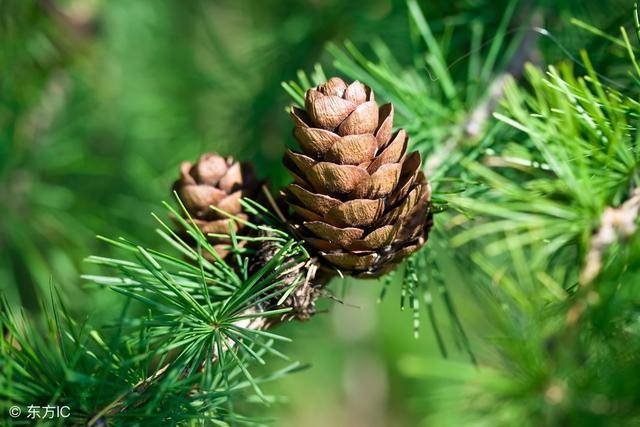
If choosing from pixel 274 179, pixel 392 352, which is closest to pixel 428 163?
pixel 274 179

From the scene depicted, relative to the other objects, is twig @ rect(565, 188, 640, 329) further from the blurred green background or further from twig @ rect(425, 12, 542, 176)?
the blurred green background

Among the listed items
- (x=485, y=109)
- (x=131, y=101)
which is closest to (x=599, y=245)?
(x=485, y=109)

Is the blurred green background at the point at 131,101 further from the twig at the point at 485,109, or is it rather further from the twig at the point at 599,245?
the twig at the point at 599,245

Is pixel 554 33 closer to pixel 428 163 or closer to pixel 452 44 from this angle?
pixel 452 44

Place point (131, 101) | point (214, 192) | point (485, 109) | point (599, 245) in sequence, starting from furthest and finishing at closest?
point (131, 101)
point (485, 109)
point (214, 192)
point (599, 245)

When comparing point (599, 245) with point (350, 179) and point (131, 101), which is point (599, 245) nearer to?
point (350, 179)
